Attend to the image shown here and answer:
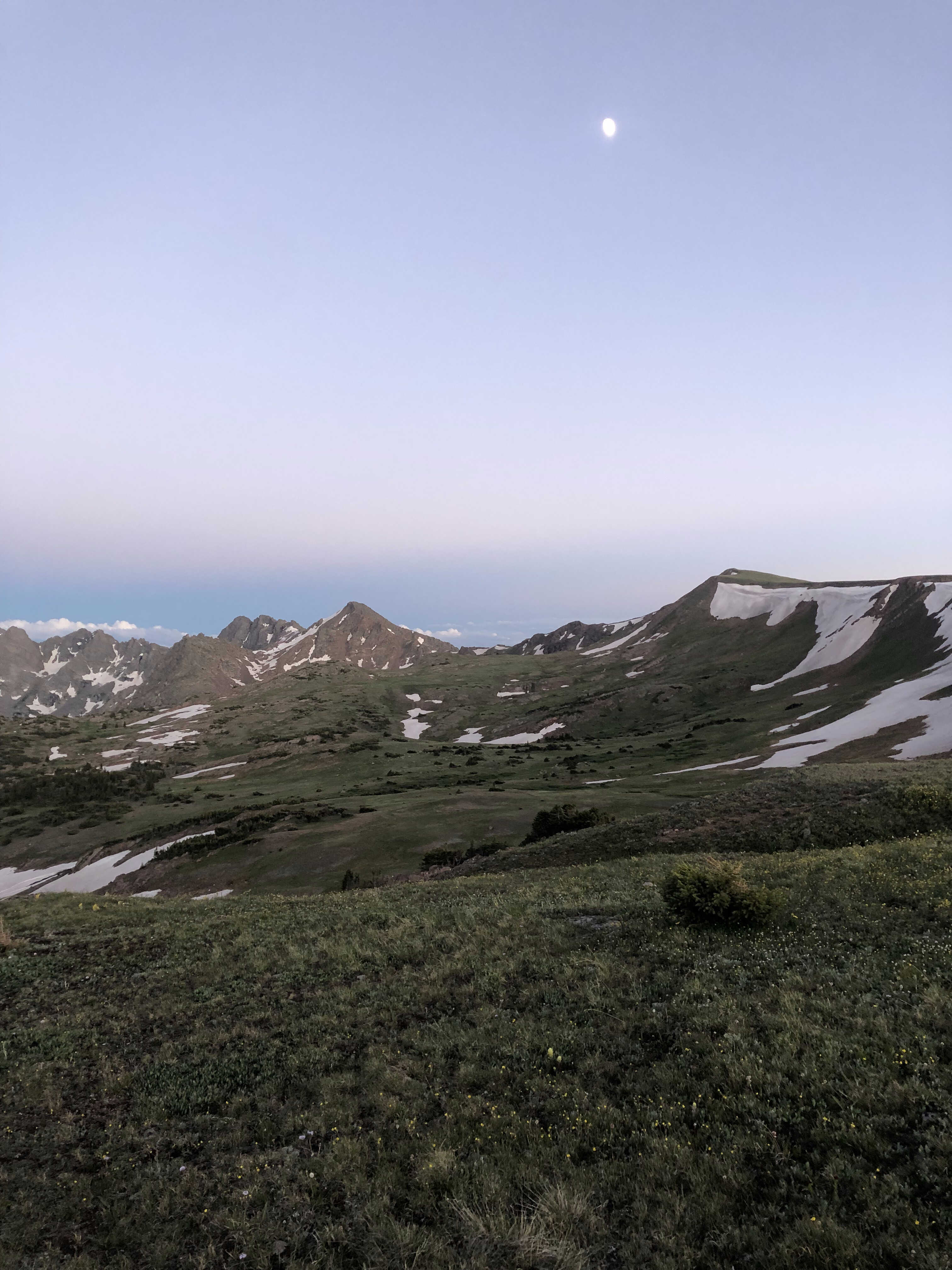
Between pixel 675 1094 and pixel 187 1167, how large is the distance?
8.29 meters

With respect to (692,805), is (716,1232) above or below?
above

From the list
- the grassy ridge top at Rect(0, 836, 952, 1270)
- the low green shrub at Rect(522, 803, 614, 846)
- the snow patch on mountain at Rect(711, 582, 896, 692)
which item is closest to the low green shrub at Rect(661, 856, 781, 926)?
the grassy ridge top at Rect(0, 836, 952, 1270)

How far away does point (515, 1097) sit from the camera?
32.6 feet

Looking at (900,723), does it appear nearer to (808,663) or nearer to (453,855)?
(453,855)

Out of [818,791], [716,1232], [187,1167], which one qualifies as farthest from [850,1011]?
[818,791]

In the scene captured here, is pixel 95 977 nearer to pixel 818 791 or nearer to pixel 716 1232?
pixel 716 1232

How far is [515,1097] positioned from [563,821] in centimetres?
2966

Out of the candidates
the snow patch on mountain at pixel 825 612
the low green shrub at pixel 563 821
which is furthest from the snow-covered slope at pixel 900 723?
the snow patch on mountain at pixel 825 612

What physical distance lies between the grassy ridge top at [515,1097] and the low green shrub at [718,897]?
0.53 meters

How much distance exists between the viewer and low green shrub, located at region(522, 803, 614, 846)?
3794 centimetres

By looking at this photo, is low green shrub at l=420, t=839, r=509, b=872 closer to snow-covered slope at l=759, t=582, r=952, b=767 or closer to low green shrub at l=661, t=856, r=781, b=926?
low green shrub at l=661, t=856, r=781, b=926

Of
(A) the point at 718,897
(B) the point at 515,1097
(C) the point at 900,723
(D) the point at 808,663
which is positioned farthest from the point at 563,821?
(D) the point at 808,663

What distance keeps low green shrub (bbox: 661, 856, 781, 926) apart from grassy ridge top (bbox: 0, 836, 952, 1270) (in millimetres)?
532

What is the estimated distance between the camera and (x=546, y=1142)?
878cm
